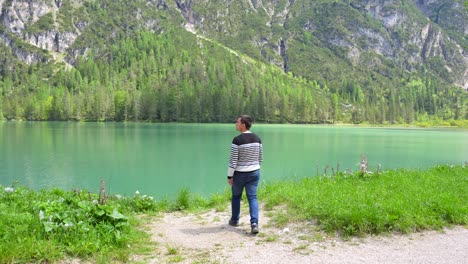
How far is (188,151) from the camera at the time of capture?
47.6m

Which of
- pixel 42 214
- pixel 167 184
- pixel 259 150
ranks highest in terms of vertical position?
pixel 259 150

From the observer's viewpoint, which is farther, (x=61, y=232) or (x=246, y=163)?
(x=246, y=163)

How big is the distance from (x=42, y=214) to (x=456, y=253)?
9.66m

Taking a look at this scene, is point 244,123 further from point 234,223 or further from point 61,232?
point 61,232

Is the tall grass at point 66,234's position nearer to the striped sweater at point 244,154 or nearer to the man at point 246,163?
the man at point 246,163

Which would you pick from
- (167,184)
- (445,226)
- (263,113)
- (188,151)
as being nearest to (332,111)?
(263,113)

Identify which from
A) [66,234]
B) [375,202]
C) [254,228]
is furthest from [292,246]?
[66,234]

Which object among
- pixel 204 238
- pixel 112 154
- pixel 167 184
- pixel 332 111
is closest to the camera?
pixel 204 238

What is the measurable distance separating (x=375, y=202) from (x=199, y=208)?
20.4 ft

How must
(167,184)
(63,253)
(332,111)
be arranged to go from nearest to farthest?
(63,253) → (167,184) → (332,111)

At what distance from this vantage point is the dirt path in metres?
7.97

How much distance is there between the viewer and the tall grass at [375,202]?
9.97 metres

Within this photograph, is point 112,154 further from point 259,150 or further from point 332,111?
point 332,111

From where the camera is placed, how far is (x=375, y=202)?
1134cm
